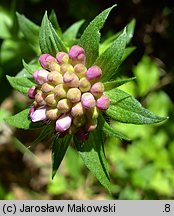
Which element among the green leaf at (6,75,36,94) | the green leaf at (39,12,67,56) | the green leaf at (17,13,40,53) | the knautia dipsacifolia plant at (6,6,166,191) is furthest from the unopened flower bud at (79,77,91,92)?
the green leaf at (17,13,40,53)

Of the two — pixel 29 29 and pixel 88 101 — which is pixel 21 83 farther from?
pixel 29 29

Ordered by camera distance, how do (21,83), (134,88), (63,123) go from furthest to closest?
(134,88) < (21,83) < (63,123)

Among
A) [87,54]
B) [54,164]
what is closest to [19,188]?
[54,164]

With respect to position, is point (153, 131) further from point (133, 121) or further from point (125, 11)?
point (133, 121)

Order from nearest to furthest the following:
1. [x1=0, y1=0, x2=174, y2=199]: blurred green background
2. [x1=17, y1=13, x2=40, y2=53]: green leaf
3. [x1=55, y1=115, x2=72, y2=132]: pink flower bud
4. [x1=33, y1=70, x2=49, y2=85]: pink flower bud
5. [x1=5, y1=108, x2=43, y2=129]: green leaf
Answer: [x1=55, y1=115, x2=72, y2=132]: pink flower bud, [x1=33, y1=70, x2=49, y2=85]: pink flower bud, [x1=5, y1=108, x2=43, y2=129]: green leaf, [x1=17, y1=13, x2=40, y2=53]: green leaf, [x1=0, y1=0, x2=174, y2=199]: blurred green background

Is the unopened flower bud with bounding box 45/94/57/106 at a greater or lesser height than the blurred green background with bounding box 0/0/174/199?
greater

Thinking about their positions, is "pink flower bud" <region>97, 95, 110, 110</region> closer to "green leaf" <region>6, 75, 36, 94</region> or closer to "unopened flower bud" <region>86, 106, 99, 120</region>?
"unopened flower bud" <region>86, 106, 99, 120</region>

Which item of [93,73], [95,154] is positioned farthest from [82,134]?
[93,73]
